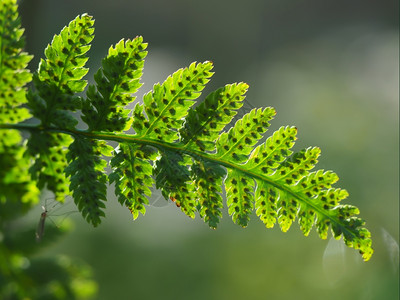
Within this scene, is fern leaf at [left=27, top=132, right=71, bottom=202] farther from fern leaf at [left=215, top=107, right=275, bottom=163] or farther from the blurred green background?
the blurred green background

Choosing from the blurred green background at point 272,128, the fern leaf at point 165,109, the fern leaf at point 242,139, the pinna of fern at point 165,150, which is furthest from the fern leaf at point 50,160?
the blurred green background at point 272,128

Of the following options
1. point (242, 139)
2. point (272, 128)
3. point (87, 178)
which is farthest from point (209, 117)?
point (272, 128)

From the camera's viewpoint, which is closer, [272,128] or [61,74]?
[61,74]

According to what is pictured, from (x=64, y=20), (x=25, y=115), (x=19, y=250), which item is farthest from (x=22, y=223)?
(x=64, y=20)

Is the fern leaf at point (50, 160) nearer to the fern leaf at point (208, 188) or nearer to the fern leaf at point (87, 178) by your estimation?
the fern leaf at point (87, 178)

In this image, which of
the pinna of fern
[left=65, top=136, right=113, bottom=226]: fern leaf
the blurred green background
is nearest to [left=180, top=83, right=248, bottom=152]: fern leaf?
the pinna of fern

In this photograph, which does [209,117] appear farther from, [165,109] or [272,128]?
[272,128]

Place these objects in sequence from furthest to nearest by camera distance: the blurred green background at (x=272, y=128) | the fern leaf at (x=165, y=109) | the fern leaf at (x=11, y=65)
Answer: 1. the blurred green background at (x=272, y=128)
2. the fern leaf at (x=165, y=109)
3. the fern leaf at (x=11, y=65)
